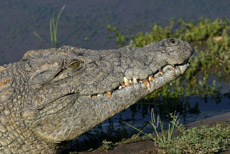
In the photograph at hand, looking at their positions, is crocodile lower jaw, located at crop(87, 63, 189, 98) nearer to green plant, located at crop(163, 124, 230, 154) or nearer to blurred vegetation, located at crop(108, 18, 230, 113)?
green plant, located at crop(163, 124, 230, 154)

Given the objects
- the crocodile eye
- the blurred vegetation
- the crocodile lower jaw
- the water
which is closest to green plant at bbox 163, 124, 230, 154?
the crocodile lower jaw

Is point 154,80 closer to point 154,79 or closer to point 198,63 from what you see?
point 154,79

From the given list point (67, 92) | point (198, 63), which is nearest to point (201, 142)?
point (67, 92)

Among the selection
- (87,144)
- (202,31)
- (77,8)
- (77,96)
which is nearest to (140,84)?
(77,96)

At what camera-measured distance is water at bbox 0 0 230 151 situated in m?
9.91

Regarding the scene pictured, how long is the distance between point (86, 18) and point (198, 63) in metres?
5.22

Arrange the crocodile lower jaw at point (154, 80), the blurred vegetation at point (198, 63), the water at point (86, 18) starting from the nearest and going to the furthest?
the crocodile lower jaw at point (154, 80) < the blurred vegetation at point (198, 63) < the water at point (86, 18)

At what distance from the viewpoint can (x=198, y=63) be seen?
7.48 metres

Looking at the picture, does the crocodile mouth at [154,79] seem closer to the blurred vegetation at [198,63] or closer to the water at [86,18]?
the blurred vegetation at [198,63]

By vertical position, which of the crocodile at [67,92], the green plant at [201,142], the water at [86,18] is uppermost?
the water at [86,18]

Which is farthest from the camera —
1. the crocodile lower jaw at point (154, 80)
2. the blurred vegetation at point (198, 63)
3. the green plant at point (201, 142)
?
the blurred vegetation at point (198, 63)

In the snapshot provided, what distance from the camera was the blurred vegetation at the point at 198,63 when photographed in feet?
20.4

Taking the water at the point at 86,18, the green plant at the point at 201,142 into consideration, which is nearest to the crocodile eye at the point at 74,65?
the green plant at the point at 201,142

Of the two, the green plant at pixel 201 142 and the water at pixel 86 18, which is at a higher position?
the water at pixel 86 18
